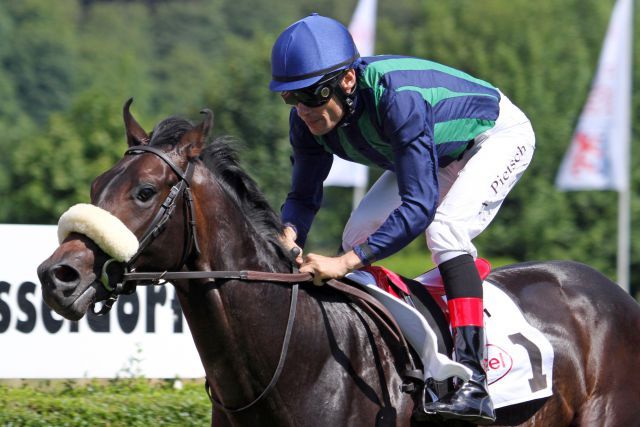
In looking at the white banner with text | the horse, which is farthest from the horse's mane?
the white banner with text

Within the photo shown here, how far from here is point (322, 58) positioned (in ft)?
13.7

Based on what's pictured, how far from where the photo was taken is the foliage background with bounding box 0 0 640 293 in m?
27.3

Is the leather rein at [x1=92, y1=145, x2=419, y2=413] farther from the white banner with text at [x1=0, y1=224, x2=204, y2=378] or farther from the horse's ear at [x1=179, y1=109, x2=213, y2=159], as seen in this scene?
the white banner with text at [x1=0, y1=224, x2=204, y2=378]

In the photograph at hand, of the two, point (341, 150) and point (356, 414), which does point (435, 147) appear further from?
point (356, 414)

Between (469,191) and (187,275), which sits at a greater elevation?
(469,191)

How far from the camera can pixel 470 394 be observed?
4.29m

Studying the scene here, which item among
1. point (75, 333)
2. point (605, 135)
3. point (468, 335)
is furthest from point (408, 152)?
point (605, 135)

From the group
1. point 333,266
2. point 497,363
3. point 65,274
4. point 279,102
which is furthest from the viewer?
point 279,102

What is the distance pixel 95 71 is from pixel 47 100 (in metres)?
4.45

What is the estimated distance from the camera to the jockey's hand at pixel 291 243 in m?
4.39

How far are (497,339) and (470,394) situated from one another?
0.44 metres

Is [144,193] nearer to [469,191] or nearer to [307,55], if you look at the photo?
[307,55]

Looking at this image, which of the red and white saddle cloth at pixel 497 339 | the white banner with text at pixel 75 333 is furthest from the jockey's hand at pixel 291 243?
the white banner with text at pixel 75 333

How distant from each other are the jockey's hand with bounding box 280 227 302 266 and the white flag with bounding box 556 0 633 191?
43.0ft
